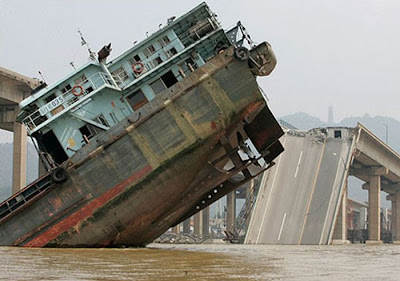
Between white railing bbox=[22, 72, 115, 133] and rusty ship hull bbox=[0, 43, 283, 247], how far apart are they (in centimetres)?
213

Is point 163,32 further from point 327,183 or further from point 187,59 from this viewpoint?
point 327,183

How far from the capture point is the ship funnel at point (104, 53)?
82.4 feet

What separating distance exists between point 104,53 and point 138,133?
3627mm

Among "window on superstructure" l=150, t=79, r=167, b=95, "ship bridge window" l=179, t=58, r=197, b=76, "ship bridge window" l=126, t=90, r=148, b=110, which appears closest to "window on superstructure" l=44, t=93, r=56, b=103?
"ship bridge window" l=126, t=90, r=148, b=110

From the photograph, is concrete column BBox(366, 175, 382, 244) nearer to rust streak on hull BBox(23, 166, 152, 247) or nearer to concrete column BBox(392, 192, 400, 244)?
concrete column BBox(392, 192, 400, 244)

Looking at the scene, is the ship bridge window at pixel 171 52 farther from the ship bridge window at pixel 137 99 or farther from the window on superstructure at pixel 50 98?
the window on superstructure at pixel 50 98

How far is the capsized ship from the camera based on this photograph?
23625 millimetres

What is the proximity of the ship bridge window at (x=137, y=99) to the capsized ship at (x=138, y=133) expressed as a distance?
4cm

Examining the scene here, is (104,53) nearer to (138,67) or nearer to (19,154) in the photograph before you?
(138,67)

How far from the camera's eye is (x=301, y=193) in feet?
171

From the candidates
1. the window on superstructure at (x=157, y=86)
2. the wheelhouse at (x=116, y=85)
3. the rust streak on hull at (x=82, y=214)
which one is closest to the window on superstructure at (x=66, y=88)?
the wheelhouse at (x=116, y=85)

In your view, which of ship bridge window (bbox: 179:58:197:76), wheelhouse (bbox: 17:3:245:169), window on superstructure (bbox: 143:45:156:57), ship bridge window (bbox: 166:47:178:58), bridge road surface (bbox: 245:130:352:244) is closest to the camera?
wheelhouse (bbox: 17:3:245:169)

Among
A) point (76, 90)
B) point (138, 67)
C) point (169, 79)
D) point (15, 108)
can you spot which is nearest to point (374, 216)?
point (15, 108)

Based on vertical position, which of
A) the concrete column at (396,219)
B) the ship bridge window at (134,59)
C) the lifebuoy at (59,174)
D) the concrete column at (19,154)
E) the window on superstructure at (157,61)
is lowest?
the concrete column at (396,219)
